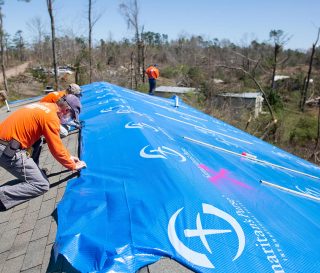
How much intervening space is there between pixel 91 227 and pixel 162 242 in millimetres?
597

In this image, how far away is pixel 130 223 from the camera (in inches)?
98.4

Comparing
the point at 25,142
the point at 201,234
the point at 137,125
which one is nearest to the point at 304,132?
the point at 137,125

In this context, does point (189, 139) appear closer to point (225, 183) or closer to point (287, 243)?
point (225, 183)

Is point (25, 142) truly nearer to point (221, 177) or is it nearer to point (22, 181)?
point (22, 181)

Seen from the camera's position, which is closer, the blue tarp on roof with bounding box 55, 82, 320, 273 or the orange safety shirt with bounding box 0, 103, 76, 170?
the blue tarp on roof with bounding box 55, 82, 320, 273

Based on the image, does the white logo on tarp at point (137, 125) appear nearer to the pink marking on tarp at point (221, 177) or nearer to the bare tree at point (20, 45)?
the pink marking on tarp at point (221, 177)

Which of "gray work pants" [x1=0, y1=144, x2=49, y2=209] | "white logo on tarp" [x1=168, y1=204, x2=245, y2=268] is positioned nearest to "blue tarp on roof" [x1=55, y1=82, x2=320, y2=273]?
"white logo on tarp" [x1=168, y1=204, x2=245, y2=268]

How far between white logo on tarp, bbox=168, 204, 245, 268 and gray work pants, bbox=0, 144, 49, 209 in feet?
5.10

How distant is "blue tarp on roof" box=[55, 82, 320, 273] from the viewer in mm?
2238

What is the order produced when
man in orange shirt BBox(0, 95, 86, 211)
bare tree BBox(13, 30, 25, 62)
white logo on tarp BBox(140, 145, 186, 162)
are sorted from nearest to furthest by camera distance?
man in orange shirt BBox(0, 95, 86, 211) → white logo on tarp BBox(140, 145, 186, 162) → bare tree BBox(13, 30, 25, 62)

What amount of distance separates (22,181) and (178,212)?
1734 mm

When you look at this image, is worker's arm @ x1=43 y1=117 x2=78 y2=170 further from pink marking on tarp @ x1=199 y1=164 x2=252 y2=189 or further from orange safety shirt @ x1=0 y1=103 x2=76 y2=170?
pink marking on tarp @ x1=199 y1=164 x2=252 y2=189

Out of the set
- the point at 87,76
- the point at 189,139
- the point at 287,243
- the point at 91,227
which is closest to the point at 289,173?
the point at 189,139

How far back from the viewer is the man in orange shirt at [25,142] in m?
3.04
